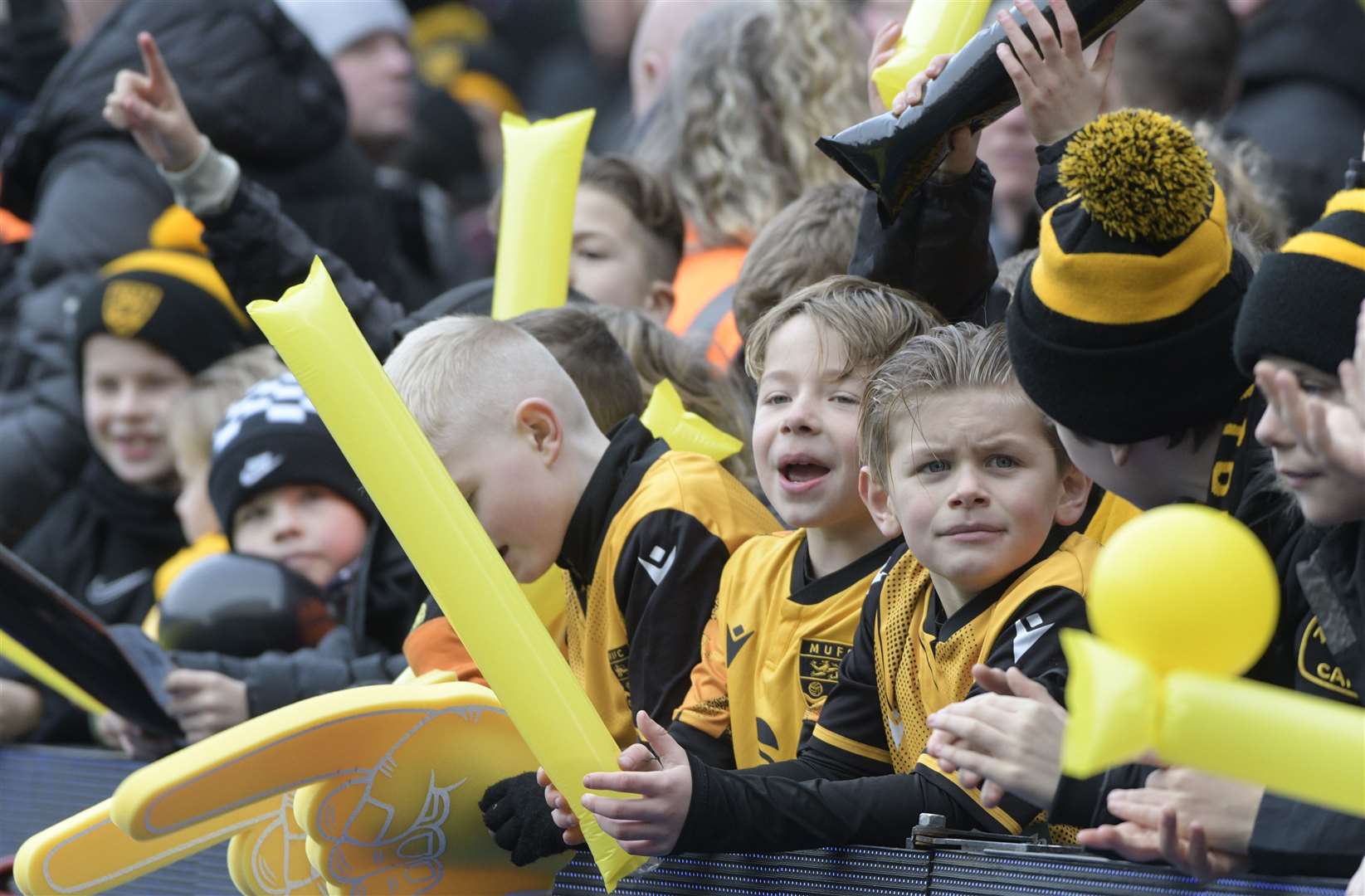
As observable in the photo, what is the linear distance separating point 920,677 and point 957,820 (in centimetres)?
23

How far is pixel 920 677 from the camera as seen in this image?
2.62 metres

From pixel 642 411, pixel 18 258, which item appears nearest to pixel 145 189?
pixel 18 258

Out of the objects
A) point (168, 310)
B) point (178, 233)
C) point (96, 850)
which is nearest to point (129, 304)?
point (168, 310)

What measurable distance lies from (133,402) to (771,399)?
2797 mm

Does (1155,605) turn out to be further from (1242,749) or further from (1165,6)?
(1165,6)

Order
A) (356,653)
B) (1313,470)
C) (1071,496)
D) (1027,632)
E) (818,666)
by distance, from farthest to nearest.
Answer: (356,653) < (818,666) < (1071,496) < (1027,632) < (1313,470)

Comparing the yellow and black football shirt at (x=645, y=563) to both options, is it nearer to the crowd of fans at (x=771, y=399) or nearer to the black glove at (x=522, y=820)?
the crowd of fans at (x=771, y=399)

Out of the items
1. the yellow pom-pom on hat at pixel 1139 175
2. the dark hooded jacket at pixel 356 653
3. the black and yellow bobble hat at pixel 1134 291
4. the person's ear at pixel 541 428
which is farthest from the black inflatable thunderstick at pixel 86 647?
the yellow pom-pom on hat at pixel 1139 175

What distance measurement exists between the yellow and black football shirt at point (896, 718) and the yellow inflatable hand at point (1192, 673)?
2.63ft

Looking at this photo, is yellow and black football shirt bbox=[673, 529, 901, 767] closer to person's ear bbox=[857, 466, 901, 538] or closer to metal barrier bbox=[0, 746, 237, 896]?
person's ear bbox=[857, 466, 901, 538]

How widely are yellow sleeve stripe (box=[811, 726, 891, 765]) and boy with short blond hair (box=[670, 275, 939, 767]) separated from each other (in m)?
0.10

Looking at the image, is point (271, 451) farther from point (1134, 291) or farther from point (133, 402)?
point (1134, 291)

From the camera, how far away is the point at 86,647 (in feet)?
12.1

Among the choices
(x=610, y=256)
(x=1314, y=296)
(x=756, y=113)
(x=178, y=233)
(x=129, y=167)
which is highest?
(x=129, y=167)
